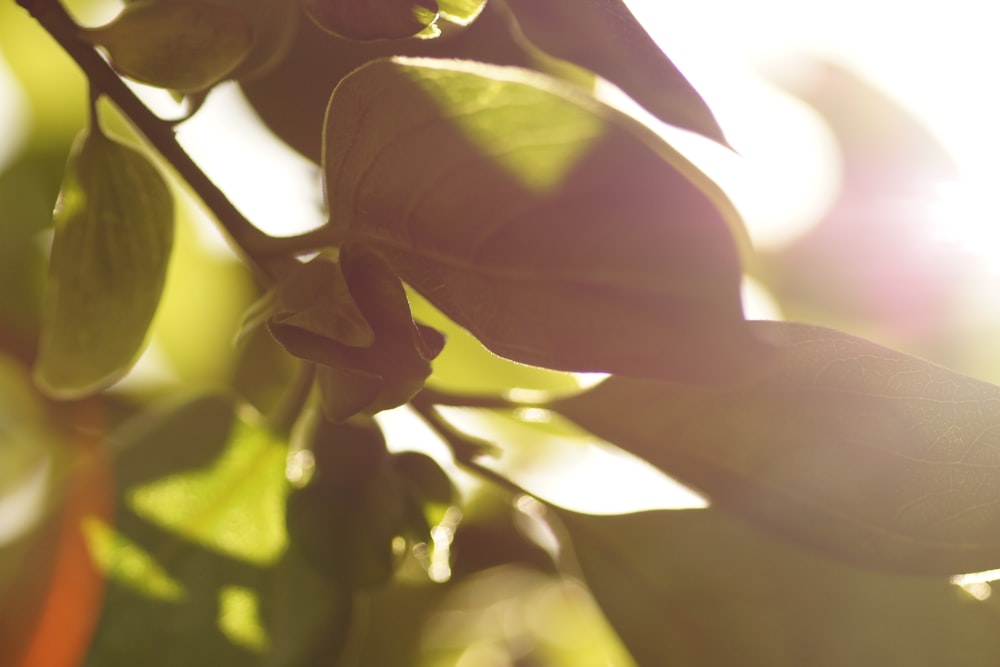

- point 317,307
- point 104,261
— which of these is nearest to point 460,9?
point 317,307

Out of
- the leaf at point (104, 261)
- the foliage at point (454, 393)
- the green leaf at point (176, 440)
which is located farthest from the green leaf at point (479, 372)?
the leaf at point (104, 261)

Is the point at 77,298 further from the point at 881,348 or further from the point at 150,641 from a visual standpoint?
the point at 881,348

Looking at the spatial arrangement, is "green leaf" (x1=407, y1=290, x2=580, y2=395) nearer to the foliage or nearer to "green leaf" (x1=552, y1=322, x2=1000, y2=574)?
the foliage

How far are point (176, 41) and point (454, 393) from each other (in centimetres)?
28

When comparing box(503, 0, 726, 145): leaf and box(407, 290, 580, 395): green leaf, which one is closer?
box(503, 0, 726, 145): leaf

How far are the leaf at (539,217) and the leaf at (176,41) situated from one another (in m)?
0.10

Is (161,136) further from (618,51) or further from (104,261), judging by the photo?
(618,51)

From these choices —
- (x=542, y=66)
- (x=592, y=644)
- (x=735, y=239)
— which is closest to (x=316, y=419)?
(x=542, y=66)

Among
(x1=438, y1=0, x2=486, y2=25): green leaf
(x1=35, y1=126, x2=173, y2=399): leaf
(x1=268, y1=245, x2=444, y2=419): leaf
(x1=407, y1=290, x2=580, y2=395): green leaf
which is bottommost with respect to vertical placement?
(x1=407, y1=290, x2=580, y2=395): green leaf

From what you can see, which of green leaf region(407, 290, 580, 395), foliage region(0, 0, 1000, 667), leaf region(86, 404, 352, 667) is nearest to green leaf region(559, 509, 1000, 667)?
foliage region(0, 0, 1000, 667)

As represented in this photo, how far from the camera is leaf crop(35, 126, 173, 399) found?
1.90 feet

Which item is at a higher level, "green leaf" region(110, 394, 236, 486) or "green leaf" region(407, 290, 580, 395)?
"green leaf" region(110, 394, 236, 486)

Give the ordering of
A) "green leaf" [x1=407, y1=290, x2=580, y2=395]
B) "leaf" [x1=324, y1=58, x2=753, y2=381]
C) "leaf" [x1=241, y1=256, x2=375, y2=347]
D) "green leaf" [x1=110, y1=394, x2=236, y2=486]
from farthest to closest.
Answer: "green leaf" [x1=407, y1=290, x2=580, y2=395], "green leaf" [x1=110, y1=394, x2=236, y2=486], "leaf" [x1=241, y1=256, x2=375, y2=347], "leaf" [x1=324, y1=58, x2=753, y2=381]

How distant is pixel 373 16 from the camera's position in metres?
0.47
